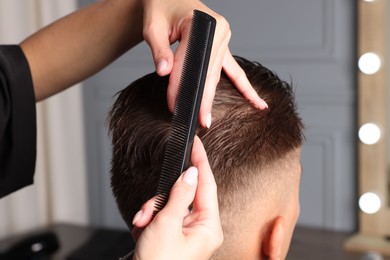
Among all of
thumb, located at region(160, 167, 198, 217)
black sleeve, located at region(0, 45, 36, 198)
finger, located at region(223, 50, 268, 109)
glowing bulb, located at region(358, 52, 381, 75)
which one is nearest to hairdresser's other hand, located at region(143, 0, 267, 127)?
finger, located at region(223, 50, 268, 109)

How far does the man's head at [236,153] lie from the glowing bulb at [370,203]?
0.88m

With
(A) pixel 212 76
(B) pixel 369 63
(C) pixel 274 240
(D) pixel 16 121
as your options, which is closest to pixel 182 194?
(A) pixel 212 76

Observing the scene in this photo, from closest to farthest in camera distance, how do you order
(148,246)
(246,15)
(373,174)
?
(148,246) → (373,174) → (246,15)

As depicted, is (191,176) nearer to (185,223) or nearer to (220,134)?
(185,223)

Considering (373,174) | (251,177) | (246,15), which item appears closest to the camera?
(251,177)

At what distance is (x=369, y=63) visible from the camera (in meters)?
1.57

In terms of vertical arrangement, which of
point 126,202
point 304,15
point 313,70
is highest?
point 304,15

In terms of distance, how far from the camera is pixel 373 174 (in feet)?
5.25

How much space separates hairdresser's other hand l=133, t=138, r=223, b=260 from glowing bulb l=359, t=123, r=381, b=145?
1141 millimetres

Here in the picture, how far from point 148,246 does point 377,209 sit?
126 cm

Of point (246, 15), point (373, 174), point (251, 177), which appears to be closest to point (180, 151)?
point (251, 177)

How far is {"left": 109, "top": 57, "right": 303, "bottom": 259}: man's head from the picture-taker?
2.39 feet

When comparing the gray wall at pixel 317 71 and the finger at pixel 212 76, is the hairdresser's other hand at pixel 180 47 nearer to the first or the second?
the finger at pixel 212 76

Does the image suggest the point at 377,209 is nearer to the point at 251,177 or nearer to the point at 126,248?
the point at 126,248
